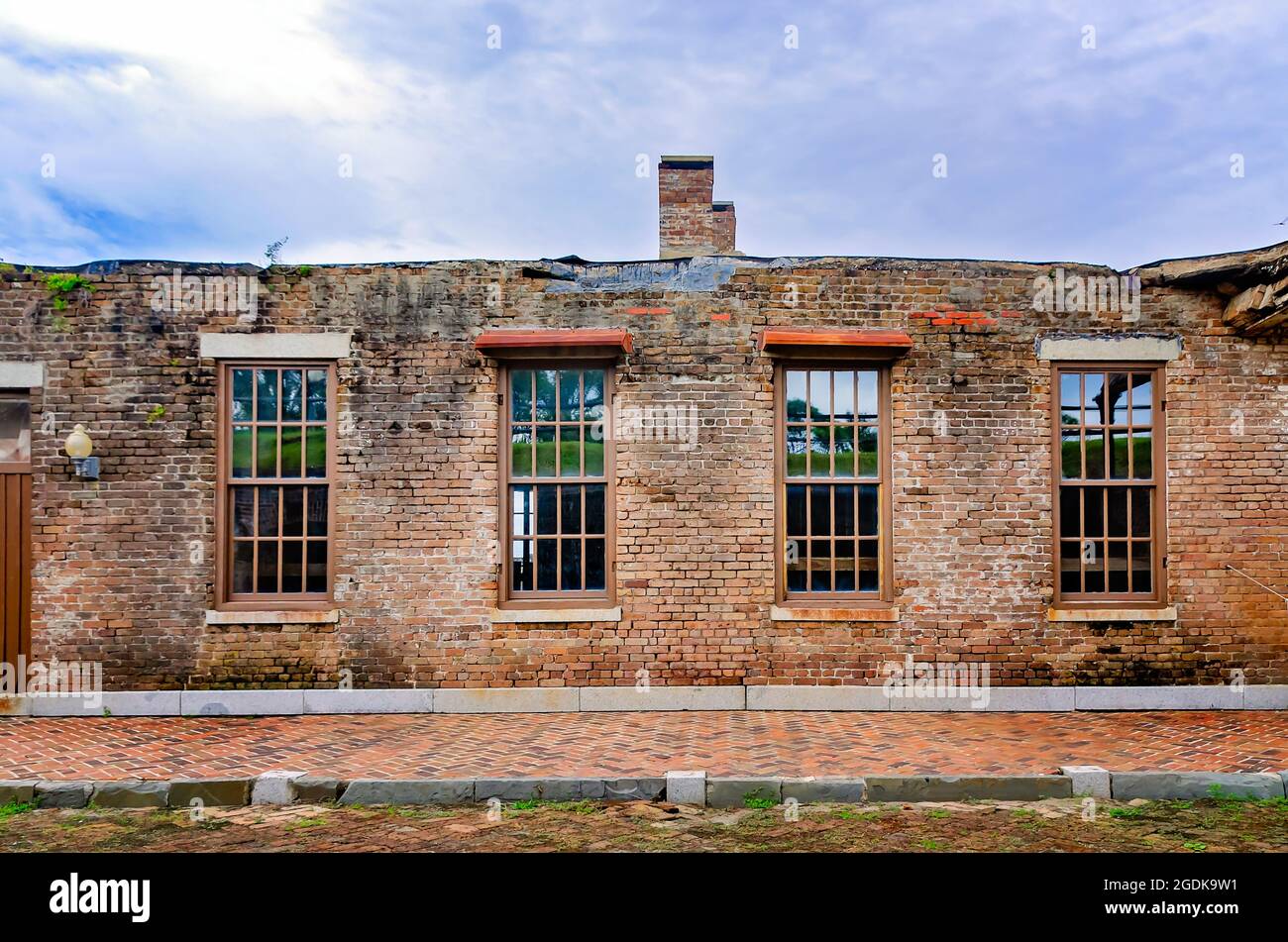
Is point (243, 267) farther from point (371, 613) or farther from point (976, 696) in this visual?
point (976, 696)

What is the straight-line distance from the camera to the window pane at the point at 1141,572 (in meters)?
8.55

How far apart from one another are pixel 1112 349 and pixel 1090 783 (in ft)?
15.1

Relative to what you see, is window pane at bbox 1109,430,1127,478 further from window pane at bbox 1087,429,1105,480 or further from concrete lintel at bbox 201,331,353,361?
concrete lintel at bbox 201,331,353,361

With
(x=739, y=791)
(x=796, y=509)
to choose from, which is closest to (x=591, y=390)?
(x=796, y=509)

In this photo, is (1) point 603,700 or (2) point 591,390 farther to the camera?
(2) point 591,390

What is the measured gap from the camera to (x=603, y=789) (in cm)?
592

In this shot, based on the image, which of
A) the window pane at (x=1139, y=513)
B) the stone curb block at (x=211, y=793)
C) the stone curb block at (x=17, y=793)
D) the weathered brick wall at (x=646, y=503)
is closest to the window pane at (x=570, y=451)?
the weathered brick wall at (x=646, y=503)

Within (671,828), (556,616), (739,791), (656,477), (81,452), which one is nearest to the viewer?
(671,828)

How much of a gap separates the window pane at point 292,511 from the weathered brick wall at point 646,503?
48cm

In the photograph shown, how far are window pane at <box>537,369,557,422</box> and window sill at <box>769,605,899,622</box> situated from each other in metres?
3.02

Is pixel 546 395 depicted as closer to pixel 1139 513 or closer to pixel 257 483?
pixel 257 483

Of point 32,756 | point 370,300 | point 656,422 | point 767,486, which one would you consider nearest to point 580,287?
point 656,422

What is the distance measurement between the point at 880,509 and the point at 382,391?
5.25 metres

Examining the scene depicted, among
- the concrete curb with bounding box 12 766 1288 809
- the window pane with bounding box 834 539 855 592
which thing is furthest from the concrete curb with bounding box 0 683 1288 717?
the concrete curb with bounding box 12 766 1288 809
